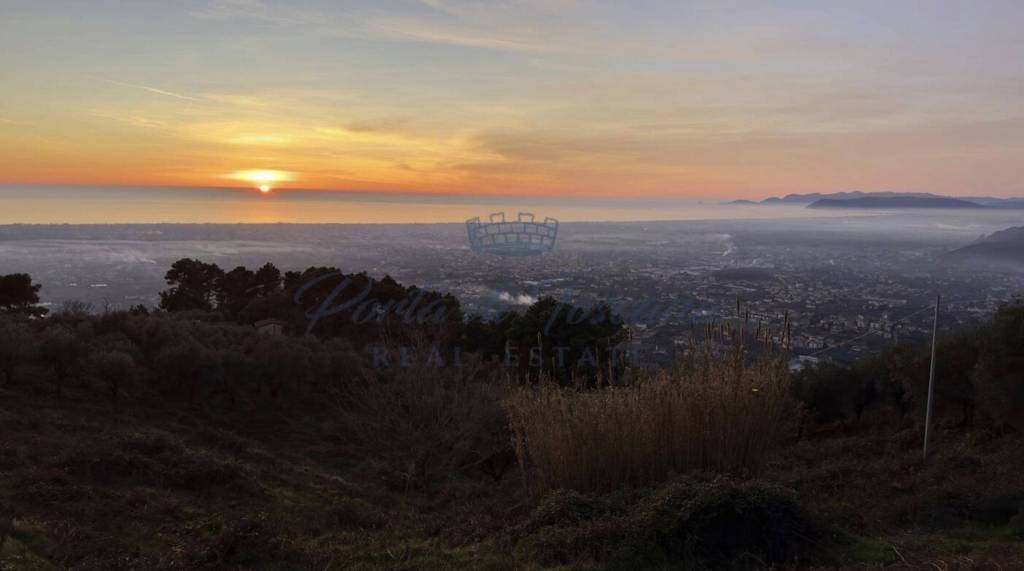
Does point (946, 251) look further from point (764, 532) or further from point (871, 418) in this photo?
point (764, 532)

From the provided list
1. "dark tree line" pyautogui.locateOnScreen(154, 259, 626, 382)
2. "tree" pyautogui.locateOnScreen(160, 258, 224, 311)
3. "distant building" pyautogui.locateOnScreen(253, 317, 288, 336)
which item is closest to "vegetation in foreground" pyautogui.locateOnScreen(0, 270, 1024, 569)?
"dark tree line" pyautogui.locateOnScreen(154, 259, 626, 382)

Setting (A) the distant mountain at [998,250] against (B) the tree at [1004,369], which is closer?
(B) the tree at [1004,369]

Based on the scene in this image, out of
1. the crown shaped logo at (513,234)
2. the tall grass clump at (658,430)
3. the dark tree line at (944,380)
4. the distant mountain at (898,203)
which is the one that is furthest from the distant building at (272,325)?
the distant mountain at (898,203)

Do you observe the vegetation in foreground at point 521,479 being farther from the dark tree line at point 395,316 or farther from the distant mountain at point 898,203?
the distant mountain at point 898,203

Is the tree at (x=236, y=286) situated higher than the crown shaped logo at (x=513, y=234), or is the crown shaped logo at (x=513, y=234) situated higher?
the crown shaped logo at (x=513, y=234)

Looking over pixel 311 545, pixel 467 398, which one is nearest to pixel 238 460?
pixel 467 398

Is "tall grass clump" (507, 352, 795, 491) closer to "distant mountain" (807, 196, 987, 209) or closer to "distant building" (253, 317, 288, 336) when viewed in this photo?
"distant building" (253, 317, 288, 336)
